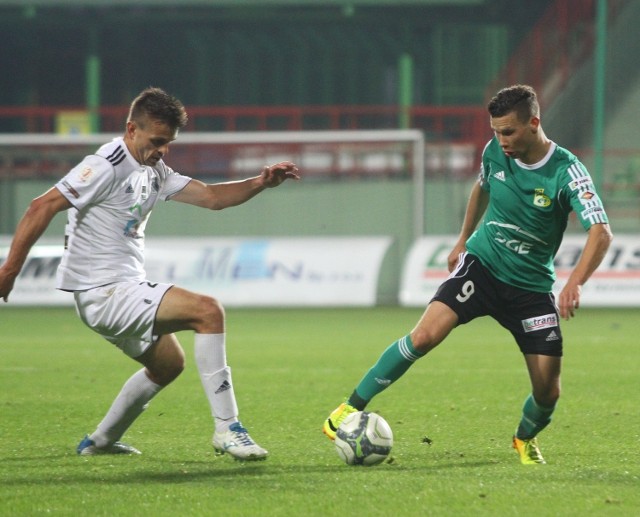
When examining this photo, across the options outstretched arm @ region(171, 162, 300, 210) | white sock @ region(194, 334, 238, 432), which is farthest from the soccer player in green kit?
outstretched arm @ region(171, 162, 300, 210)

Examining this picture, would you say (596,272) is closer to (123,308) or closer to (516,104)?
Answer: (516,104)

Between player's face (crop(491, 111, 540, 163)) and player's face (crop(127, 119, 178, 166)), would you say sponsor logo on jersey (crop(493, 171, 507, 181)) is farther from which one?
player's face (crop(127, 119, 178, 166))

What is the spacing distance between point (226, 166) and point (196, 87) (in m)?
6.91

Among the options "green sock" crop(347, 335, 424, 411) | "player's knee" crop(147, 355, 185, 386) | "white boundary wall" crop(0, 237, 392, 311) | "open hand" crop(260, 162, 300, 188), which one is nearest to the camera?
"green sock" crop(347, 335, 424, 411)

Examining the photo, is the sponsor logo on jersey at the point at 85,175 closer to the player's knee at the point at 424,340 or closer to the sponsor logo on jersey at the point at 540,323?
the player's knee at the point at 424,340

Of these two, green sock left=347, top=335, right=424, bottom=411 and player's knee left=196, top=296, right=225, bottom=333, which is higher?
player's knee left=196, top=296, right=225, bottom=333

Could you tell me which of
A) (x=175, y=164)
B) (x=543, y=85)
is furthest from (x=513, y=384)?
(x=543, y=85)

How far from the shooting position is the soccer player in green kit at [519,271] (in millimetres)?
5703

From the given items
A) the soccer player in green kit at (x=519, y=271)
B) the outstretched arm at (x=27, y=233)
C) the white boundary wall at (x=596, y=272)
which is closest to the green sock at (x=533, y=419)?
the soccer player in green kit at (x=519, y=271)

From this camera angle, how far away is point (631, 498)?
4.85 m

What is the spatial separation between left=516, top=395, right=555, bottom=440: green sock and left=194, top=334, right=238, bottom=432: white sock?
1.41m

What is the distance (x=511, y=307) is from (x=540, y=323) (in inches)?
6.4

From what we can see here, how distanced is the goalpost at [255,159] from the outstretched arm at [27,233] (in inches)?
583

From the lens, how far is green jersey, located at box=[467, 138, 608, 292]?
5.71 metres
